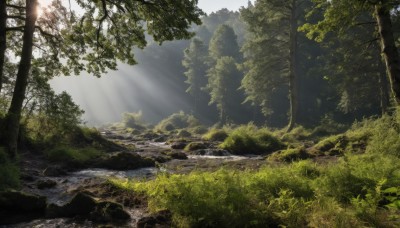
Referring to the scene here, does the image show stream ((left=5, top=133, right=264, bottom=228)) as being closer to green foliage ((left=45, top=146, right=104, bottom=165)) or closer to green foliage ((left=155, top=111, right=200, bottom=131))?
green foliage ((left=45, top=146, right=104, bottom=165))

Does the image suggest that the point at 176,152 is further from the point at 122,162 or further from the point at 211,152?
the point at 122,162

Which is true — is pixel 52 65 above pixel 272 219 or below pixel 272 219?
above

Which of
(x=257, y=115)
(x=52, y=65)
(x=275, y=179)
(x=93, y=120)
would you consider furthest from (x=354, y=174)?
(x=93, y=120)

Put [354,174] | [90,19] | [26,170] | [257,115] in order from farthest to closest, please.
A: [257,115]
[90,19]
[26,170]
[354,174]

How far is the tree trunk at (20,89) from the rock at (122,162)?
395 centimetres

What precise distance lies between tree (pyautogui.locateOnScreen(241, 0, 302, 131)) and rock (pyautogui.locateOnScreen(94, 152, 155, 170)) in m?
20.2

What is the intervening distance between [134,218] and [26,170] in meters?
7.58

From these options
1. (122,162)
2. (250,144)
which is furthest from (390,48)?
(250,144)

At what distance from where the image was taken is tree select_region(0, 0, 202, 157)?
1340 centimetres

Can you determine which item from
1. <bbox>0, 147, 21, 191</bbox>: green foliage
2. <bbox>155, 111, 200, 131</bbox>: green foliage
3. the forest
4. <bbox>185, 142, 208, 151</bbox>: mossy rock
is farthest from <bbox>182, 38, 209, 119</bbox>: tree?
<bbox>0, 147, 21, 191</bbox>: green foliage

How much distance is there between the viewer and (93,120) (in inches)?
5344

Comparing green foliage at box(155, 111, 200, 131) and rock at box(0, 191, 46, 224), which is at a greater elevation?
green foliage at box(155, 111, 200, 131)

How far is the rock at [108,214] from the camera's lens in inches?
285

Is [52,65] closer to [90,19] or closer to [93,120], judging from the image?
[90,19]
